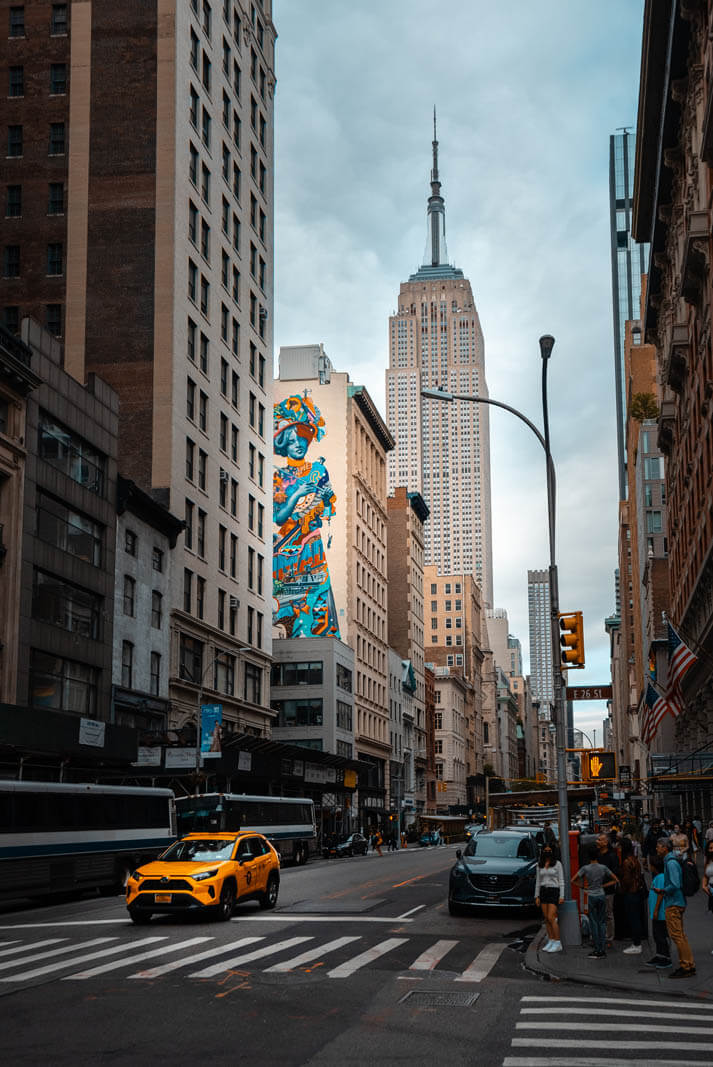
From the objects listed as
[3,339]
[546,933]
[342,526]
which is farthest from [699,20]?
[342,526]

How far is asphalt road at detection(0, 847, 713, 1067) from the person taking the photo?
1113cm

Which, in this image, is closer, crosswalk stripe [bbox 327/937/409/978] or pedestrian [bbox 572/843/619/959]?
crosswalk stripe [bbox 327/937/409/978]

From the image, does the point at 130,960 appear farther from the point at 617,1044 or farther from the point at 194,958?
the point at 617,1044

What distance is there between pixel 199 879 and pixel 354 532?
Answer: 82.2 m

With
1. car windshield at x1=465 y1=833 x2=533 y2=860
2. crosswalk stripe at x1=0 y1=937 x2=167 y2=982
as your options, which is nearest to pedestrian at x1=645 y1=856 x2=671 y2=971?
crosswalk stripe at x1=0 y1=937 x2=167 y2=982

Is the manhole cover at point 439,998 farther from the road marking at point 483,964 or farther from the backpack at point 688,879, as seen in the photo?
the backpack at point 688,879

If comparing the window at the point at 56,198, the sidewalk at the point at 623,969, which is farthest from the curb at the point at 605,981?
the window at the point at 56,198

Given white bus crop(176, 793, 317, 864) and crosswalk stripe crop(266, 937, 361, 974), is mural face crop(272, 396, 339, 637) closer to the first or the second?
white bus crop(176, 793, 317, 864)

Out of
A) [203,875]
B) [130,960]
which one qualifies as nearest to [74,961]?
[130,960]

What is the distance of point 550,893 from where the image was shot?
19.6 meters

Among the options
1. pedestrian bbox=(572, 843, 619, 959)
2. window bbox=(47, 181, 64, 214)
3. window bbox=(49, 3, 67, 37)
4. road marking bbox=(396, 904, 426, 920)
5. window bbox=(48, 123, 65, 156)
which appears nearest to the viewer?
pedestrian bbox=(572, 843, 619, 959)

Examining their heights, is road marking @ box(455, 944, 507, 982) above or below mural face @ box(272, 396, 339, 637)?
below

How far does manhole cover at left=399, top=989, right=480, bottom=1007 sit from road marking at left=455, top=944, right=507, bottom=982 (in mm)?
1385

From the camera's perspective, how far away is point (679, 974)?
53.6 ft
